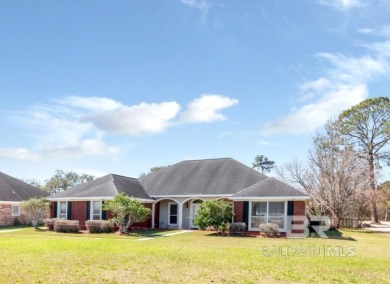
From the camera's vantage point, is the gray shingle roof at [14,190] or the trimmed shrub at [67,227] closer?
the trimmed shrub at [67,227]

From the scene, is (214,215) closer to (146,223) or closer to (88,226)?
(146,223)

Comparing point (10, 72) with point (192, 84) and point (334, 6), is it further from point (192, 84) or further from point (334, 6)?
point (334, 6)

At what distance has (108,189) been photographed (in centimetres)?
2842

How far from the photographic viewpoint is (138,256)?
1441cm

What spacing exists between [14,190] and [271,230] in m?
24.6

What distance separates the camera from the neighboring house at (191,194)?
25.8m

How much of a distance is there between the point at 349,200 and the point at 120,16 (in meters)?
28.2

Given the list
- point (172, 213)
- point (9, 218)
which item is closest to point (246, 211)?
point (172, 213)

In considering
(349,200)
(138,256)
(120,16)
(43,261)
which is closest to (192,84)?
(120,16)

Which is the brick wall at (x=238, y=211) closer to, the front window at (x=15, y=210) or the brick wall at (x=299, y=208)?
the brick wall at (x=299, y=208)

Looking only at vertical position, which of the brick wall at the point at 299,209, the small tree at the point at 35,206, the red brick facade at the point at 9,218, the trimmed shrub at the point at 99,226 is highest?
the brick wall at the point at 299,209

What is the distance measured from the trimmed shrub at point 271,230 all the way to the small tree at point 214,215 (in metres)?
2.34

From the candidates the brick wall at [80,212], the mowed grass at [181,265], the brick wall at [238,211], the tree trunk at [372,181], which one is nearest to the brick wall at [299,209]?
the brick wall at [238,211]

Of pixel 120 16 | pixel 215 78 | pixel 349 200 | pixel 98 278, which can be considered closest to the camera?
pixel 98 278
